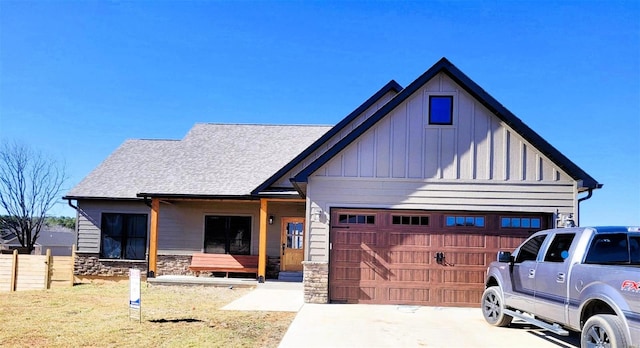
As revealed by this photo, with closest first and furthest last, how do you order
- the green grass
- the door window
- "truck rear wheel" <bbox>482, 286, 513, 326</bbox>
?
the green grass, "truck rear wheel" <bbox>482, 286, 513, 326</bbox>, the door window

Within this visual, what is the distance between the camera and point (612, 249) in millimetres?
6672

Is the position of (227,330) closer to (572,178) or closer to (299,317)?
(299,317)

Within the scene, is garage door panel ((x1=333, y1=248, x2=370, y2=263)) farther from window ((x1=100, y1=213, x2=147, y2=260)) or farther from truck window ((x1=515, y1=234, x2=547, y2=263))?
window ((x1=100, y1=213, x2=147, y2=260))

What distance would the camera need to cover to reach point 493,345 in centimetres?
777

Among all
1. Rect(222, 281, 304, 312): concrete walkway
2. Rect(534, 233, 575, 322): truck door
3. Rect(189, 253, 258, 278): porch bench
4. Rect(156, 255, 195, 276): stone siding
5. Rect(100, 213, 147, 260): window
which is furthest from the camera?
Rect(100, 213, 147, 260): window

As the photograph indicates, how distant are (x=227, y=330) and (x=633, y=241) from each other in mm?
6545

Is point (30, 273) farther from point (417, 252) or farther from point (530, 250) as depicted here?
point (530, 250)

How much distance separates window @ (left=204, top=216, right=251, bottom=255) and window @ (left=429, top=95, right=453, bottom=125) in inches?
341

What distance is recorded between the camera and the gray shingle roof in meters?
17.3

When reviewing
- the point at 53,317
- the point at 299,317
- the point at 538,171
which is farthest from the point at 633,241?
the point at 53,317

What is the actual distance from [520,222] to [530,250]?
3518 millimetres

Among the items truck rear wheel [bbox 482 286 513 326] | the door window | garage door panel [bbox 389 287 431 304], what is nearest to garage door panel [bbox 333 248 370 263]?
garage door panel [bbox 389 287 431 304]

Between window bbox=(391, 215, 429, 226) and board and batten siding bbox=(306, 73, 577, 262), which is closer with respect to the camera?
board and batten siding bbox=(306, 73, 577, 262)

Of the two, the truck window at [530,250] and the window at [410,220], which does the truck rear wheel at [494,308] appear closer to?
the truck window at [530,250]
